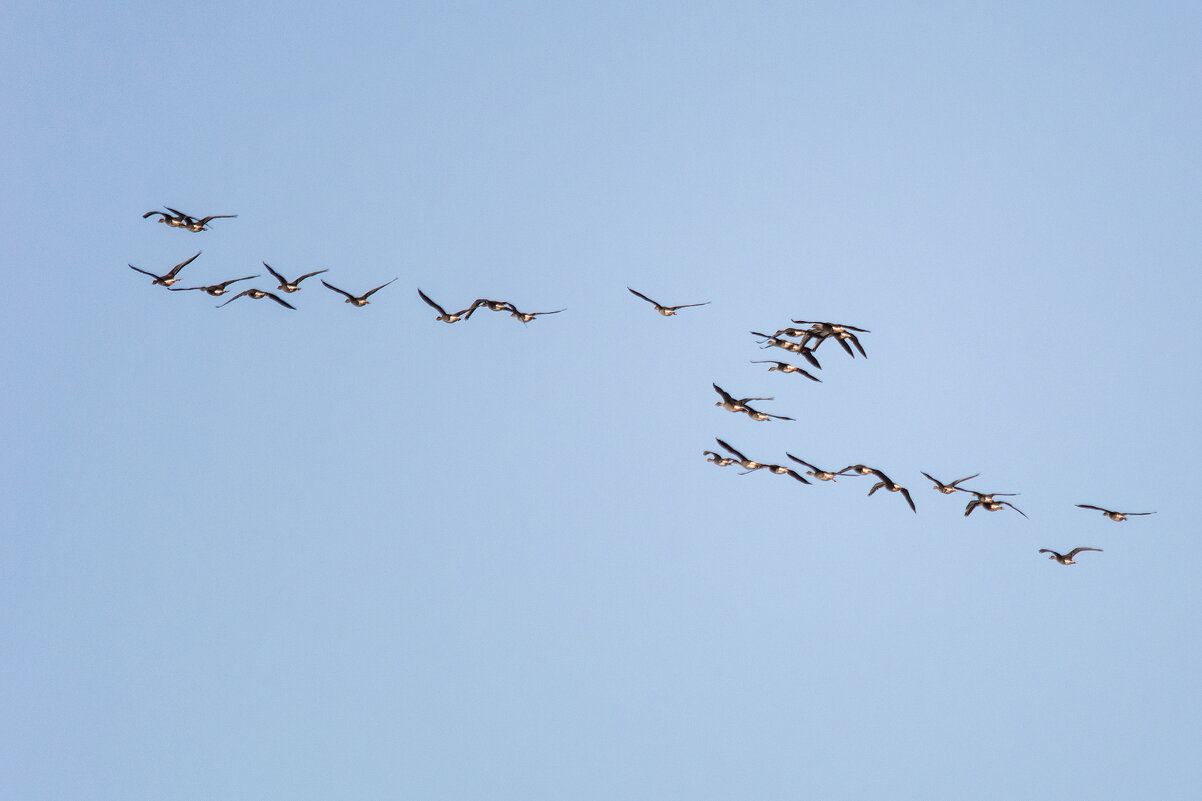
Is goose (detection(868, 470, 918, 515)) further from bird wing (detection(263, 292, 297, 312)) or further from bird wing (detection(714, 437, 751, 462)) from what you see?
bird wing (detection(263, 292, 297, 312))

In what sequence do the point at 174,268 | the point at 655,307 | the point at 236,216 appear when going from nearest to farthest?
the point at 236,216 < the point at 174,268 < the point at 655,307

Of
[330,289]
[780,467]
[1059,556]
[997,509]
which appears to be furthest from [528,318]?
[1059,556]

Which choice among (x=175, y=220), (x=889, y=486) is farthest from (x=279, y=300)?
(x=889, y=486)

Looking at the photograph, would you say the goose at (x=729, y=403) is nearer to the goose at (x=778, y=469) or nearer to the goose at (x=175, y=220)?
the goose at (x=778, y=469)

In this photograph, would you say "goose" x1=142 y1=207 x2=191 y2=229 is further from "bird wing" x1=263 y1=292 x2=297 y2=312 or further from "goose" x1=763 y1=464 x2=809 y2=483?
"goose" x1=763 y1=464 x2=809 y2=483

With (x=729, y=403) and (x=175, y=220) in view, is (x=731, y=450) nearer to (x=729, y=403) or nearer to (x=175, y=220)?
(x=729, y=403)

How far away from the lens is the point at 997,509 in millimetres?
64062

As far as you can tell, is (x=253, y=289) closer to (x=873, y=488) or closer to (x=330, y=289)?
(x=330, y=289)

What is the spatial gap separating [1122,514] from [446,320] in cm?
3115

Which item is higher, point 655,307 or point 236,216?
A: point 655,307

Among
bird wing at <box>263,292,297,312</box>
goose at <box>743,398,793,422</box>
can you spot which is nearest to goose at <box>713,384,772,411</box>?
goose at <box>743,398,793,422</box>

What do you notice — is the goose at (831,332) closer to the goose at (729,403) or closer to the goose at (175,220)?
the goose at (729,403)

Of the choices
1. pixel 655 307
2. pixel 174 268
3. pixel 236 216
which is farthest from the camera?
pixel 655 307

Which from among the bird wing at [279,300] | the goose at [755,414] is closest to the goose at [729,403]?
the goose at [755,414]
